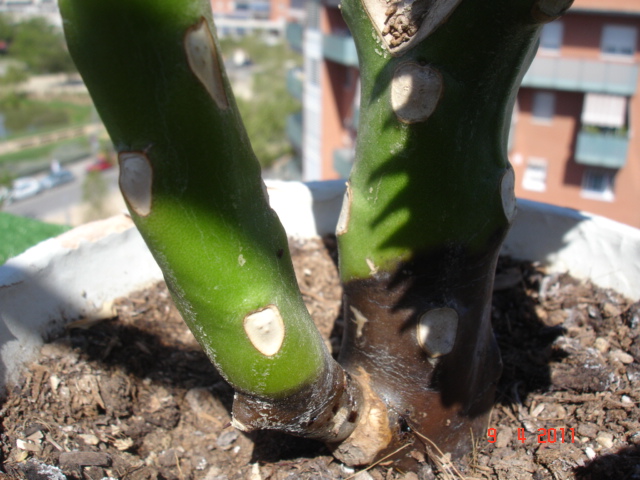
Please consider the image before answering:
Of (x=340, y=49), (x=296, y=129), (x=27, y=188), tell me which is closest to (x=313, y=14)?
(x=340, y=49)

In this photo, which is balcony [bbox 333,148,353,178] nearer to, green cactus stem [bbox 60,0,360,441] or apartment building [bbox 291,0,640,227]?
apartment building [bbox 291,0,640,227]

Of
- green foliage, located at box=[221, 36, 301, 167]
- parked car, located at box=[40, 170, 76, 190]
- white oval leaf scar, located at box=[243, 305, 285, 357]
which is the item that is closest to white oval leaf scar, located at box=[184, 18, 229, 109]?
white oval leaf scar, located at box=[243, 305, 285, 357]

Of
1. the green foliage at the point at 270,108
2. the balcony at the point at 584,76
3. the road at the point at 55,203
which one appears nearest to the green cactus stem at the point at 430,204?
the balcony at the point at 584,76

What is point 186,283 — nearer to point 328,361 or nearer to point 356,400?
point 328,361

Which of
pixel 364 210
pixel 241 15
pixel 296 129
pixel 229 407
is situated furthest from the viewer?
pixel 241 15

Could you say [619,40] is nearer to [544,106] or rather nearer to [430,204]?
[544,106]

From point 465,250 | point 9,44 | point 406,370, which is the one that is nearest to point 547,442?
point 406,370

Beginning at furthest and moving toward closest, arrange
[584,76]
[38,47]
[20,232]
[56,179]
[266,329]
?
[38,47] → [56,179] → [584,76] → [20,232] → [266,329]

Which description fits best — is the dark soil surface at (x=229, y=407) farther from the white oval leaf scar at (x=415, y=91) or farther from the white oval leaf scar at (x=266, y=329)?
the white oval leaf scar at (x=415, y=91)
